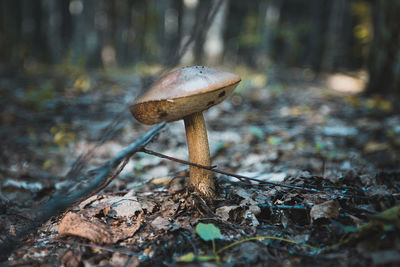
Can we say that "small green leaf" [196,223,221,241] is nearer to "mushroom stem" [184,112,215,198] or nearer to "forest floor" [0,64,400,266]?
"forest floor" [0,64,400,266]

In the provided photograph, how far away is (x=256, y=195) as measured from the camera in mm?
1603

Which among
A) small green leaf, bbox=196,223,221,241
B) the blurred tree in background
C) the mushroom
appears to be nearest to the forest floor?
small green leaf, bbox=196,223,221,241

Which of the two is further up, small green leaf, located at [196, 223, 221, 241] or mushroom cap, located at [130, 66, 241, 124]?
mushroom cap, located at [130, 66, 241, 124]

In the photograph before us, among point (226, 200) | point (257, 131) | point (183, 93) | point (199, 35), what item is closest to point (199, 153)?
point (226, 200)

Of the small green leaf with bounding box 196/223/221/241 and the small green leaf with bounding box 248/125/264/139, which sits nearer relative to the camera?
the small green leaf with bounding box 196/223/221/241

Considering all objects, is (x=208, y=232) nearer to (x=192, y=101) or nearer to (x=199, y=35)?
(x=192, y=101)

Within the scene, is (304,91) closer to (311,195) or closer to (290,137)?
(290,137)

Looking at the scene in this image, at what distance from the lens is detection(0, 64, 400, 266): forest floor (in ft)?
3.71

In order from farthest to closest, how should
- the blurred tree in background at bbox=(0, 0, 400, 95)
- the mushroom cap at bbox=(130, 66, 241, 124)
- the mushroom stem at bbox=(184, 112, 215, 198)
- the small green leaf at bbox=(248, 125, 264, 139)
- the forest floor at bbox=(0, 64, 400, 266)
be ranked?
1. the blurred tree in background at bbox=(0, 0, 400, 95)
2. the small green leaf at bbox=(248, 125, 264, 139)
3. the mushroom stem at bbox=(184, 112, 215, 198)
4. the mushroom cap at bbox=(130, 66, 241, 124)
5. the forest floor at bbox=(0, 64, 400, 266)

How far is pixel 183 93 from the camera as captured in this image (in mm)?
1243

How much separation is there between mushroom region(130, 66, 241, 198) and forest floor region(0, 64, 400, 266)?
11cm

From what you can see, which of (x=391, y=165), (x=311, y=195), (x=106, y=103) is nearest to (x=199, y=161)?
(x=311, y=195)

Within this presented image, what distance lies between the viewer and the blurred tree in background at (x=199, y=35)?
443cm

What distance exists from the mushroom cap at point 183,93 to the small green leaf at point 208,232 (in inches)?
24.6
